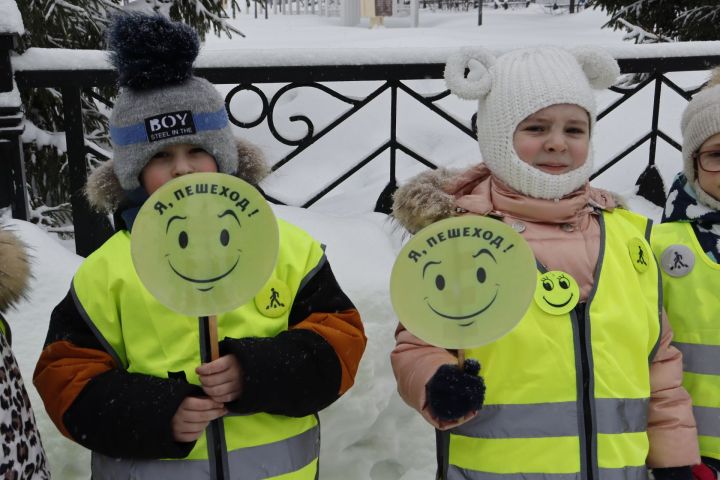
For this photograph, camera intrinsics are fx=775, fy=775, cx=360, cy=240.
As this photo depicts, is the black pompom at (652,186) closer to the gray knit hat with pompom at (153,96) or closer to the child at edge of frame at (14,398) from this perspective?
the gray knit hat with pompom at (153,96)

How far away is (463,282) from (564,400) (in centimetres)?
42

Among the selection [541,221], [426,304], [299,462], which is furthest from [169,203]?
[541,221]

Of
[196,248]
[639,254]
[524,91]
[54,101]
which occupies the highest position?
[524,91]

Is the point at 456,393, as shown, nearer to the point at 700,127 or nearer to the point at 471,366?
the point at 471,366

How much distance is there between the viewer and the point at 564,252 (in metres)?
1.80

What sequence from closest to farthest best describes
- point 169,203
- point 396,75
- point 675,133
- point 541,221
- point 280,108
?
point 169,203, point 541,221, point 396,75, point 675,133, point 280,108

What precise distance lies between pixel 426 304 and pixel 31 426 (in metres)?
0.91

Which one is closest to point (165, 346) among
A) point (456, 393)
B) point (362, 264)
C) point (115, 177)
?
point (115, 177)

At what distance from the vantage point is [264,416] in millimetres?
1742

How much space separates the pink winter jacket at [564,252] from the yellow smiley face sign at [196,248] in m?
0.46

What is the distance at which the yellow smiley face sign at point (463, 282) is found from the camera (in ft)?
4.98

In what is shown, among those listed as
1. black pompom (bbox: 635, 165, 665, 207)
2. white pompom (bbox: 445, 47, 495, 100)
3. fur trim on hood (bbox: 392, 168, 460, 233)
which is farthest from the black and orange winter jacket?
black pompom (bbox: 635, 165, 665, 207)

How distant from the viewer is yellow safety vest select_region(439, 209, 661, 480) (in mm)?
1716

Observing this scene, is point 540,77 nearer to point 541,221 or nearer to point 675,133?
point 541,221
